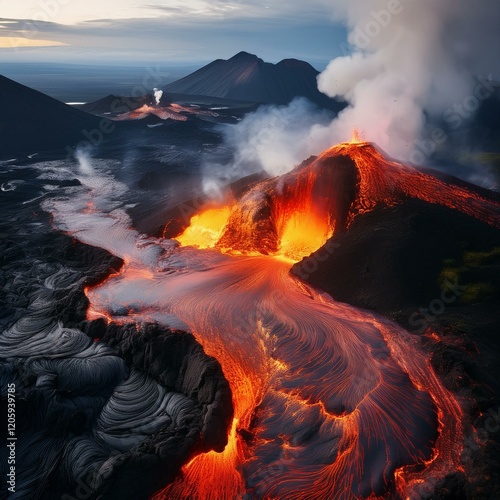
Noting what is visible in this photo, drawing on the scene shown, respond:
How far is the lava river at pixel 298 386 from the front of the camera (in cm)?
1069

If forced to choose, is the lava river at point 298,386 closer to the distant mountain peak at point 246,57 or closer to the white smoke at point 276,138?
the white smoke at point 276,138

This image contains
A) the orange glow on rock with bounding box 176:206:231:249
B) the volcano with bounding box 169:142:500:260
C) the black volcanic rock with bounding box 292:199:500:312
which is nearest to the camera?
the black volcanic rock with bounding box 292:199:500:312

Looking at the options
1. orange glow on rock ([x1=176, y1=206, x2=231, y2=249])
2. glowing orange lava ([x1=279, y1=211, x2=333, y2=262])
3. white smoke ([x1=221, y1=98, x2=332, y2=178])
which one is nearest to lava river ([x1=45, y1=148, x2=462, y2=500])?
glowing orange lava ([x1=279, y1=211, x2=333, y2=262])

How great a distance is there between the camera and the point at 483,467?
10.1 metres

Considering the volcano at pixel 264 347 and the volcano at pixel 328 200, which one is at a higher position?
the volcano at pixel 328 200

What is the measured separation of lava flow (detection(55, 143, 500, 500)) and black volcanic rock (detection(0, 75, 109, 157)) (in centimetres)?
3298

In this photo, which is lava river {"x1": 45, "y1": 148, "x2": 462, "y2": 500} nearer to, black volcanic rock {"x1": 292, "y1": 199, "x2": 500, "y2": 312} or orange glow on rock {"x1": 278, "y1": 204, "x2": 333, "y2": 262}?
black volcanic rock {"x1": 292, "y1": 199, "x2": 500, "y2": 312}

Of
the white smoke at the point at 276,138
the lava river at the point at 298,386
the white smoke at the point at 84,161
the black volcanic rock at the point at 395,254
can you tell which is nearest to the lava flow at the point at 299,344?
the lava river at the point at 298,386

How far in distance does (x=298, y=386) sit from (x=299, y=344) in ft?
6.94

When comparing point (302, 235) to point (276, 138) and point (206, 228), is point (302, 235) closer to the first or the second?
point (206, 228)

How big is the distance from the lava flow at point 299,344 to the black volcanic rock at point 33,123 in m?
33.0

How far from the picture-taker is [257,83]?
397 ft

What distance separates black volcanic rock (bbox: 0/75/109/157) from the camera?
51.5 meters

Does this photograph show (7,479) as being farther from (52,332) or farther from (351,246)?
(351,246)
